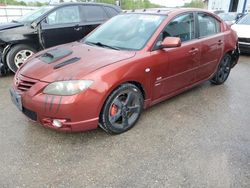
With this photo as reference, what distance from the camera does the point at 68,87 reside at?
2.79m

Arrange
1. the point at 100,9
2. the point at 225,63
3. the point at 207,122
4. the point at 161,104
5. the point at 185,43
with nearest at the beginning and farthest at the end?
the point at 207,122 < the point at 185,43 < the point at 161,104 < the point at 225,63 < the point at 100,9

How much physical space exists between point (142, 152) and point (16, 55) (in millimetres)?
4118

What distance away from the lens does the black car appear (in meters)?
5.63

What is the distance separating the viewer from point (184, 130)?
3.46m

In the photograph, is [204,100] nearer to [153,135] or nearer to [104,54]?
[153,135]

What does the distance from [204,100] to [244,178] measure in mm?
2069

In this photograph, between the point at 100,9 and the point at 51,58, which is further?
the point at 100,9

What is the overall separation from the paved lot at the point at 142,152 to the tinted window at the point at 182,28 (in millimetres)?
1178

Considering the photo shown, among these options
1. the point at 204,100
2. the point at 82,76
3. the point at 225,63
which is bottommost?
the point at 204,100

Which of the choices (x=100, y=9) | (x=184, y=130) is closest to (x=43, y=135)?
(x=184, y=130)

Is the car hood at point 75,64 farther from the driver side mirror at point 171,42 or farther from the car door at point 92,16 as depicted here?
the car door at point 92,16

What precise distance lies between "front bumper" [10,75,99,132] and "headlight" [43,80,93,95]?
0.05 metres

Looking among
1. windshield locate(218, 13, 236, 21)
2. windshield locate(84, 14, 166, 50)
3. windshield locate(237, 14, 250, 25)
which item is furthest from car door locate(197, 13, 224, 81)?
windshield locate(218, 13, 236, 21)

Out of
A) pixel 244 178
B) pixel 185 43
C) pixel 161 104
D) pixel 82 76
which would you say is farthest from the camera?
pixel 161 104
